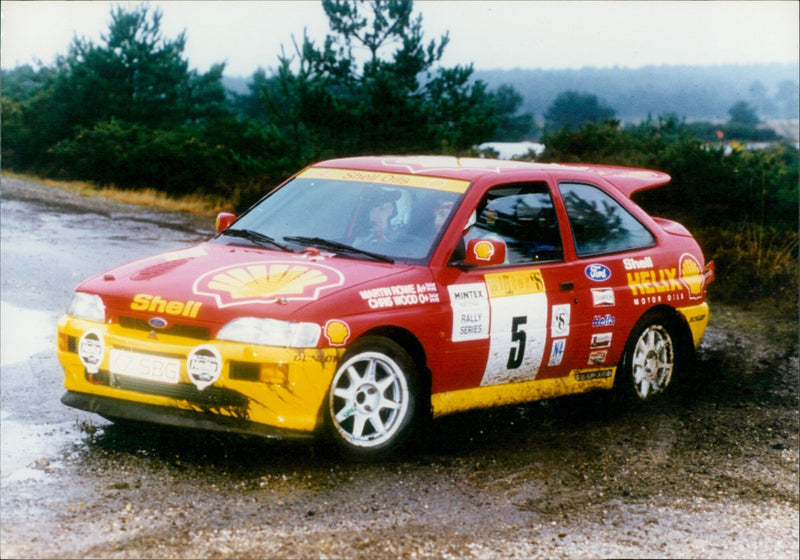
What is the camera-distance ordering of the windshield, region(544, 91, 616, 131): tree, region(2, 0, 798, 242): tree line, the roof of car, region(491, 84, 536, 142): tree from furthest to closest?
region(491, 84, 536, 142): tree
region(544, 91, 616, 131): tree
region(2, 0, 798, 242): tree line
the roof of car
the windshield

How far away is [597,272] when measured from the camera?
21.9 ft

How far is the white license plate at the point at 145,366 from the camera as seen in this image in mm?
5152

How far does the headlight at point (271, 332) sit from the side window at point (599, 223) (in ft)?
7.37

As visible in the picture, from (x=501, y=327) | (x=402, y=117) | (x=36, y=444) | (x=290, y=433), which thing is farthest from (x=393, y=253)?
(x=402, y=117)

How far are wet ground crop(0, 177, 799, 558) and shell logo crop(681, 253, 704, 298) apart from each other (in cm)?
77

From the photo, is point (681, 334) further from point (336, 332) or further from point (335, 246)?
point (336, 332)

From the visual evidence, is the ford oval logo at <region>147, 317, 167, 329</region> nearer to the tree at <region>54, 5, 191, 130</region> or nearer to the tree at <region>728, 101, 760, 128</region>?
the tree at <region>728, 101, 760, 128</region>

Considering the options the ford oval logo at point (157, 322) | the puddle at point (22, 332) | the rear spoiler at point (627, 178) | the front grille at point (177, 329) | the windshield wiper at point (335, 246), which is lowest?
the puddle at point (22, 332)

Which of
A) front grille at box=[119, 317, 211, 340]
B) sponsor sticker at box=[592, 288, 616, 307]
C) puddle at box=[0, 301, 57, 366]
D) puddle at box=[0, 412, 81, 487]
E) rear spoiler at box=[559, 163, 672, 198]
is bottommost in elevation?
puddle at box=[0, 301, 57, 366]

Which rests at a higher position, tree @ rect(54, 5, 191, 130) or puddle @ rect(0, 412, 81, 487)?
tree @ rect(54, 5, 191, 130)

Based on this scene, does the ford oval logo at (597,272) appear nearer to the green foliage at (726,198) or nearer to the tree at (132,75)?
the green foliage at (726,198)

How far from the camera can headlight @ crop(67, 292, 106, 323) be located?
17.9 ft

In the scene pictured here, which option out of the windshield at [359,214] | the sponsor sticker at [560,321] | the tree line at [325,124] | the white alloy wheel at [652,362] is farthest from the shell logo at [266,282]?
the tree line at [325,124]

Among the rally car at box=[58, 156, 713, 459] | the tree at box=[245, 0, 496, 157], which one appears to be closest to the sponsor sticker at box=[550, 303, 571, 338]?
the rally car at box=[58, 156, 713, 459]
